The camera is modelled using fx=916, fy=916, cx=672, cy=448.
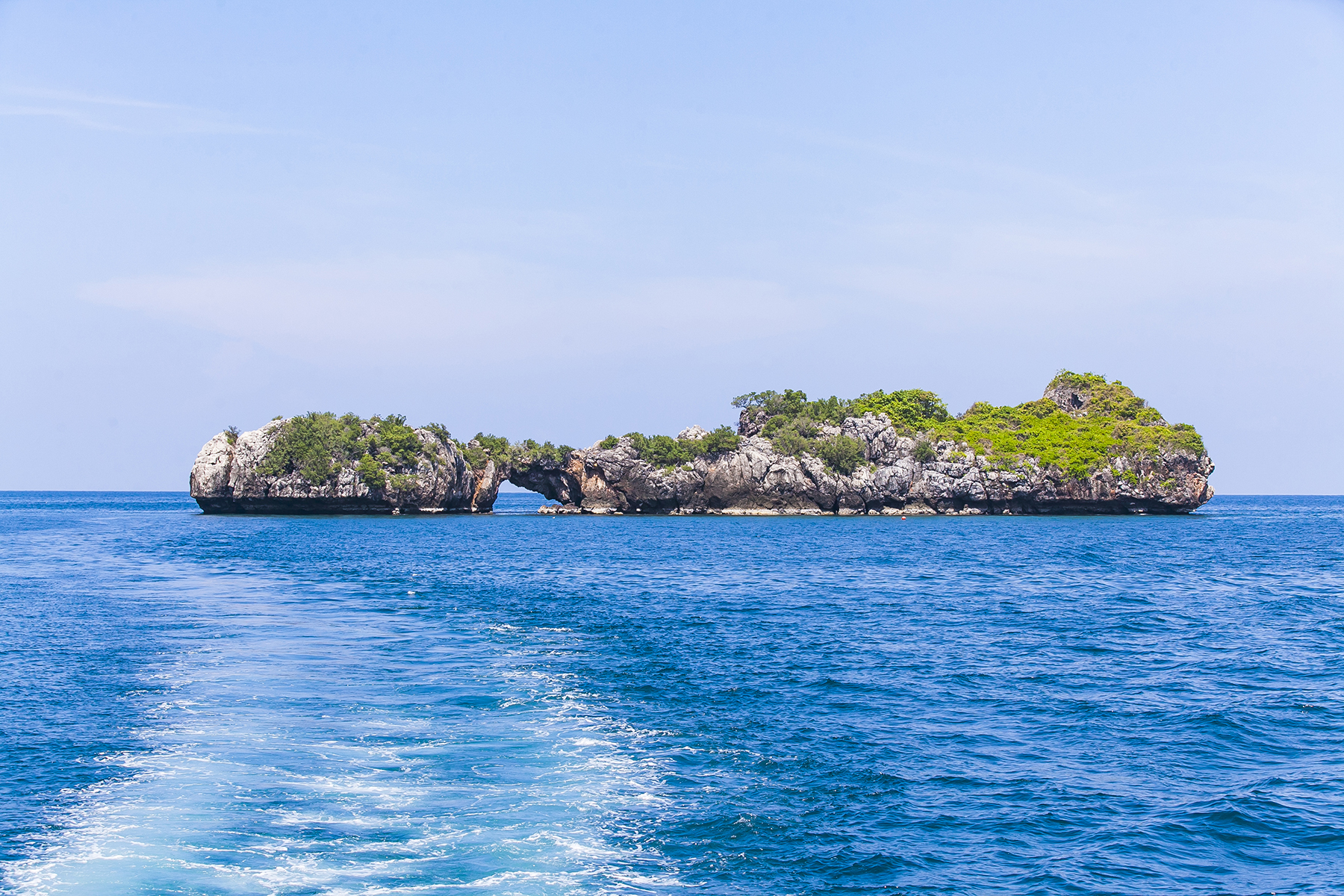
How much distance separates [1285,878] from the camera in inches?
432

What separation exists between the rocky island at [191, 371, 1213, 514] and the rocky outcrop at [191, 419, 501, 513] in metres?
0.19

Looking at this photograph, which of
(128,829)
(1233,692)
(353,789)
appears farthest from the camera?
(1233,692)

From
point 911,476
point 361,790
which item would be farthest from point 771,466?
point 361,790

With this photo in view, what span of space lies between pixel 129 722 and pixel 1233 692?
881 inches

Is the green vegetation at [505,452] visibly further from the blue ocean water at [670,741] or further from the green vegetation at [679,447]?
the blue ocean water at [670,741]

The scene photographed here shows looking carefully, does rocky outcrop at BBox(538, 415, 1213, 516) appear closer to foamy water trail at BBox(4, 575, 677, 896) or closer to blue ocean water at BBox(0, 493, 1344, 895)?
blue ocean water at BBox(0, 493, 1344, 895)

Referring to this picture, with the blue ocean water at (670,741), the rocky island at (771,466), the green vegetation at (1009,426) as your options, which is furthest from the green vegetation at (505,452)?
the blue ocean water at (670,741)

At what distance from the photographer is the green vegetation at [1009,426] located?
111312mm

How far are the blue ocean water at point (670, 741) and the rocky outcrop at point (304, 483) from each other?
7168 cm

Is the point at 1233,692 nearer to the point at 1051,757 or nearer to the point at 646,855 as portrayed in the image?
the point at 1051,757

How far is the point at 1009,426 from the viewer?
125 metres

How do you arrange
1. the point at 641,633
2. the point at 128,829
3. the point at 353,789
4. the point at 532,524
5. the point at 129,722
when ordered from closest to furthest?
the point at 128,829 → the point at 353,789 → the point at 129,722 → the point at 641,633 → the point at 532,524

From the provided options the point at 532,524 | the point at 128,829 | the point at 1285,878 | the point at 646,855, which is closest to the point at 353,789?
the point at 128,829

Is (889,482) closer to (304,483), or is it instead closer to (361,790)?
(304,483)
